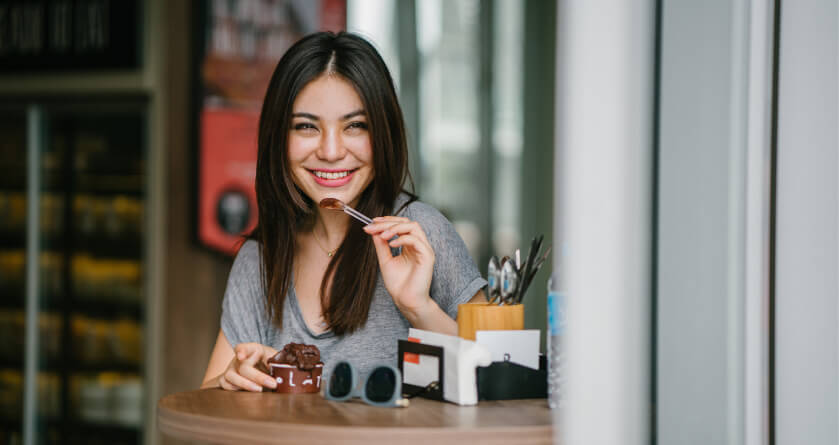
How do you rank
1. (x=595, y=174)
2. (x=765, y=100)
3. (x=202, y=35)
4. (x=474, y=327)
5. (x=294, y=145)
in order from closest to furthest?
(x=595, y=174) → (x=765, y=100) → (x=474, y=327) → (x=294, y=145) → (x=202, y=35)

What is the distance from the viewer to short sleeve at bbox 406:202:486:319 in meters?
1.60

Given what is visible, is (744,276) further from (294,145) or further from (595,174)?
(294,145)

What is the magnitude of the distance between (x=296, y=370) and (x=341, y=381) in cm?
13

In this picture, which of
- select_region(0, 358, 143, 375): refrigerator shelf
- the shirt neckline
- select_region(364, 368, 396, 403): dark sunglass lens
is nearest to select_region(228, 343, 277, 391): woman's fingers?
the shirt neckline

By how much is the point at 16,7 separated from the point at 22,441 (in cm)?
222

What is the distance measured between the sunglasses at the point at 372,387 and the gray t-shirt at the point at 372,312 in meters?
0.20

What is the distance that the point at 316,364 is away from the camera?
1.45 m

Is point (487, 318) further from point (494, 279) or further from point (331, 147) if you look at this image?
point (331, 147)

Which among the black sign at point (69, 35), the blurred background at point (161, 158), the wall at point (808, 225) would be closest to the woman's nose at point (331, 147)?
the wall at point (808, 225)

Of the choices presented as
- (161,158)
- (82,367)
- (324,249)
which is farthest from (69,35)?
(324,249)

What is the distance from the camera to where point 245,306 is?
1669 mm

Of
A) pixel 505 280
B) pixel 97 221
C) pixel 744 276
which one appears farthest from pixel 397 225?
pixel 97 221

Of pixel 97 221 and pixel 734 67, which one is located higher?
pixel 734 67

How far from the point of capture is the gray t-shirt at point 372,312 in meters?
1.58
